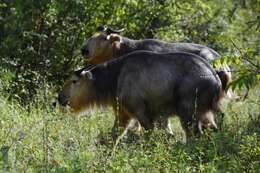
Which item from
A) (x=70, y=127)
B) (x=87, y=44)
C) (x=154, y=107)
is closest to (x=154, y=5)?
(x=87, y=44)

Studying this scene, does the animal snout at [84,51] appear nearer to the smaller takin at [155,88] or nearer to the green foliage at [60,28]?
the green foliage at [60,28]

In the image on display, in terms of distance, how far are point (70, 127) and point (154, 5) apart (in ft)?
19.2

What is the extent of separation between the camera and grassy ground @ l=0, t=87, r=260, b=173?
7.08m

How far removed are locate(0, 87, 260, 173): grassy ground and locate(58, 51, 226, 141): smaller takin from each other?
13.3 inches

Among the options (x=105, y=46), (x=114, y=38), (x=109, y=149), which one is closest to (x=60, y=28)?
(x=105, y=46)

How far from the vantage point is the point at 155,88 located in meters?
9.83

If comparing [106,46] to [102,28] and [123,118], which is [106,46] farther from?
[123,118]

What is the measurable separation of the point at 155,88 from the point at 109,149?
2.18 m

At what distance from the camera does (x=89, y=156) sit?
732 cm

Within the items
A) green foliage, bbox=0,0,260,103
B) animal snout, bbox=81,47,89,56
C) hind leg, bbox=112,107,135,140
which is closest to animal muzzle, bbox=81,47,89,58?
animal snout, bbox=81,47,89,56

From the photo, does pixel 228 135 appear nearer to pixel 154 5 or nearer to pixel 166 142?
pixel 166 142

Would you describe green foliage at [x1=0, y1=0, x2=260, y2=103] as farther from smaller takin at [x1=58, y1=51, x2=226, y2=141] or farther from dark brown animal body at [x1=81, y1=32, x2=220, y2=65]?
smaller takin at [x1=58, y1=51, x2=226, y2=141]

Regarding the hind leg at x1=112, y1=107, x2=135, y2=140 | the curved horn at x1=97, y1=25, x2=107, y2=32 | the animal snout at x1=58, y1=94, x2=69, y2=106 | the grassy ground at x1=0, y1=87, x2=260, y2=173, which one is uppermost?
the curved horn at x1=97, y1=25, x2=107, y2=32

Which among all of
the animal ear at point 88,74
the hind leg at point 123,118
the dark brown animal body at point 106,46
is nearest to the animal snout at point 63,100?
the animal ear at point 88,74
